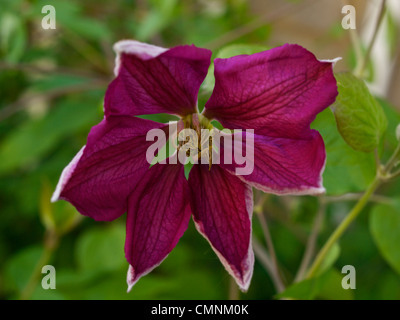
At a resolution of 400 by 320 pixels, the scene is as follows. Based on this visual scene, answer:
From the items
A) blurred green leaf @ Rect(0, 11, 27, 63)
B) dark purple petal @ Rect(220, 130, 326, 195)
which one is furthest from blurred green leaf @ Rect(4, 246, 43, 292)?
dark purple petal @ Rect(220, 130, 326, 195)

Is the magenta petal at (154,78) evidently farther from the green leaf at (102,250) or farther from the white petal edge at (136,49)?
the green leaf at (102,250)

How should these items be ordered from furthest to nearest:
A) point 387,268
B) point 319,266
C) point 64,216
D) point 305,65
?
point 387,268 → point 64,216 → point 319,266 → point 305,65

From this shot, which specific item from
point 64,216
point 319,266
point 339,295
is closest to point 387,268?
point 339,295

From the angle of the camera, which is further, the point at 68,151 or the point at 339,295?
the point at 68,151

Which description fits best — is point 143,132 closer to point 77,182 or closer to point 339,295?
point 77,182

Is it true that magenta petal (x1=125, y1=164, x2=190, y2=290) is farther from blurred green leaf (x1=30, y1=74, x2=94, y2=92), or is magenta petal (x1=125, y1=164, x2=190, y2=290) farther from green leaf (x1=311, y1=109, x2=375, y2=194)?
blurred green leaf (x1=30, y1=74, x2=94, y2=92)

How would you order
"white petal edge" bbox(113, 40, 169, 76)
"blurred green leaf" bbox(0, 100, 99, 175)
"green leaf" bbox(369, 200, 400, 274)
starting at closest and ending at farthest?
"white petal edge" bbox(113, 40, 169, 76), "green leaf" bbox(369, 200, 400, 274), "blurred green leaf" bbox(0, 100, 99, 175)

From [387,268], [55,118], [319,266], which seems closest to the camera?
[319,266]
